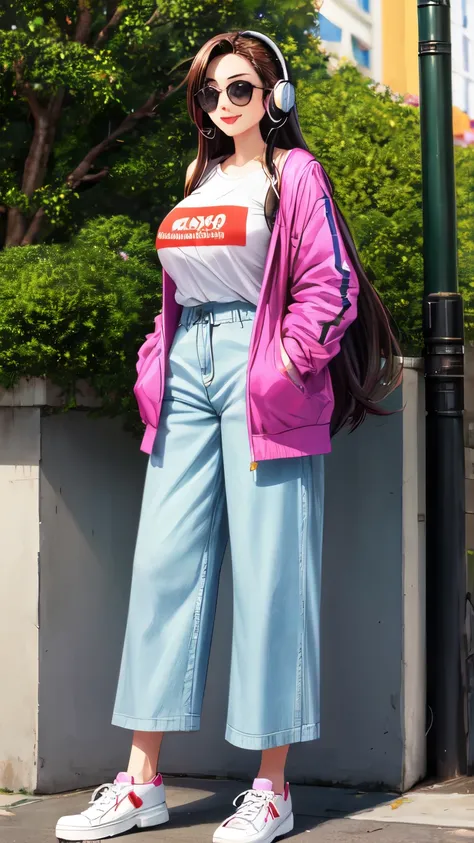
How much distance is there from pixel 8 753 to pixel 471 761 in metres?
1.44

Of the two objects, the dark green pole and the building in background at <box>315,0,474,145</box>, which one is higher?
the building in background at <box>315,0,474,145</box>

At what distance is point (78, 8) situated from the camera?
16.6 ft

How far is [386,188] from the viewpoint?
434 centimetres

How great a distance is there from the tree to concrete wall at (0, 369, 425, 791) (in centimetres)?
129

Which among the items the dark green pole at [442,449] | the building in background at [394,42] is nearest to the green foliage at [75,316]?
the dark green pole at [442,449]

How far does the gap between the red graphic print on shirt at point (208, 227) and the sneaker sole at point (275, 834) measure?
1.53 metres

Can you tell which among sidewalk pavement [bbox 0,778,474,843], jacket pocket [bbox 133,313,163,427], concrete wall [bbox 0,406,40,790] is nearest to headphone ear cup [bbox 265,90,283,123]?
jacket pocket [bbox 133,313,163,427]

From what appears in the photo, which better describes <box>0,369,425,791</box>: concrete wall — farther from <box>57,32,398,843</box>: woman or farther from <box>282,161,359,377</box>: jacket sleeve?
<box>282,161,359,377</box>: jacket sleeve

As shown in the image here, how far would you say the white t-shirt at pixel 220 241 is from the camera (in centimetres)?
328

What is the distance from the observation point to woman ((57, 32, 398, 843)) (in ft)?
10.6

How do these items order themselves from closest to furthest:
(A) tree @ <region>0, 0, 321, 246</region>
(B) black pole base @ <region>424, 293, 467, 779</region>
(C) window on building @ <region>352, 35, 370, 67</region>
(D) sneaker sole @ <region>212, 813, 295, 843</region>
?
(D) sneaker sole @ <region>212, 813, 295, 843</region>, (B) black pole base @ <region>424, 293, 467, 779</region>, (A) tree @ <region>0, 0, 321, 246</region>, (C) window on building @ <region>352, 35, 370, 67</region>

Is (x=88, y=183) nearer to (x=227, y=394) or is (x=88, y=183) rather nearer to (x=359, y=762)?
(x=227, y=394)

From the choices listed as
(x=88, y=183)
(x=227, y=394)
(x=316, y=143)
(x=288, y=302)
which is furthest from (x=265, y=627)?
(x=88, y=183)

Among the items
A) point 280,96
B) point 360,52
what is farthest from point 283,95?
point 360,52
